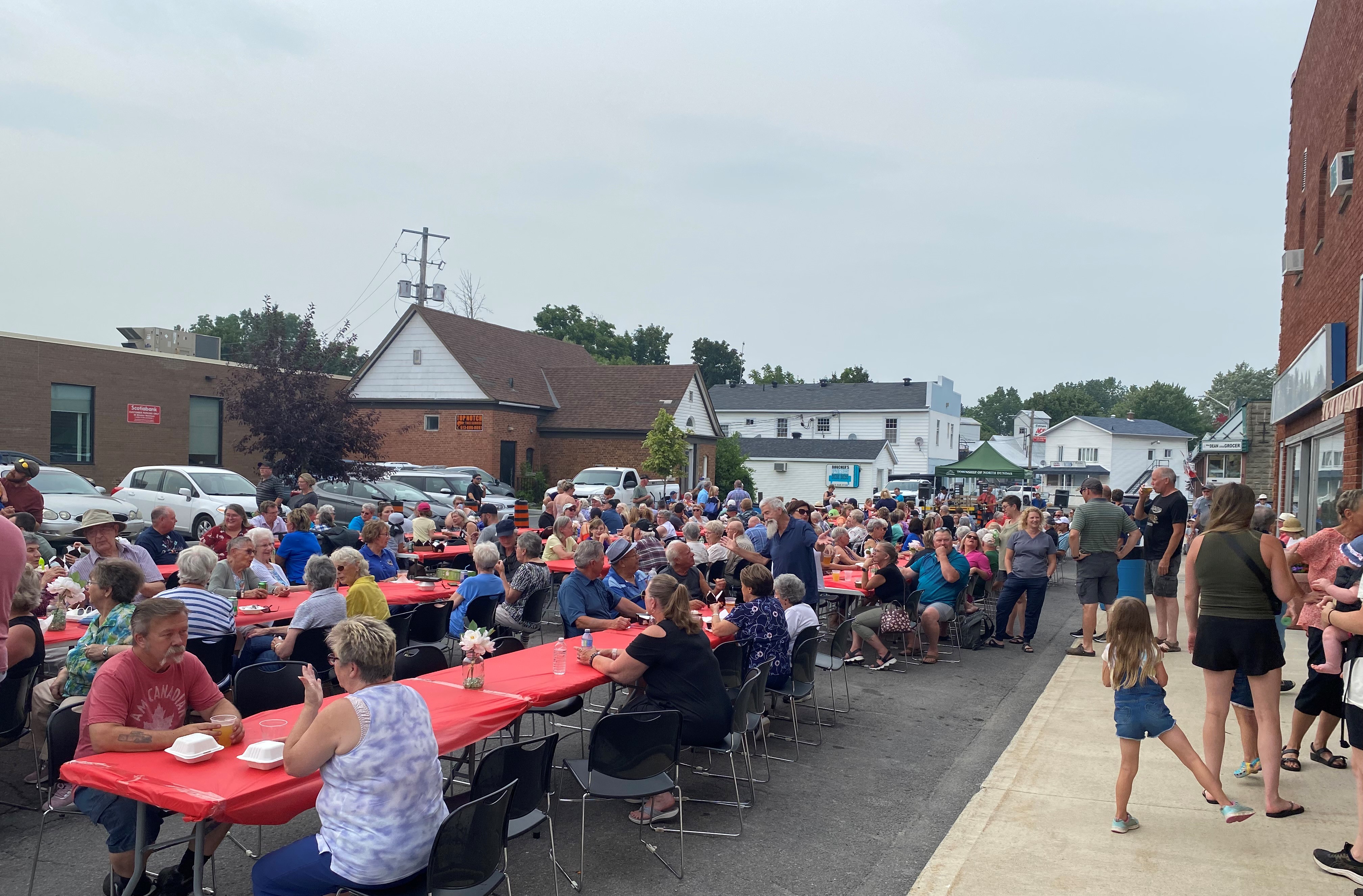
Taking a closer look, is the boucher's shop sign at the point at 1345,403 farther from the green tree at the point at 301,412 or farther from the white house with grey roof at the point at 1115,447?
the white house with grey roof at the point at 1115,447

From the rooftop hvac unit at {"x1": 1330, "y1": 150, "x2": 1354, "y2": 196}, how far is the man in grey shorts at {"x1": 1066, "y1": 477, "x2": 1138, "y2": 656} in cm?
400

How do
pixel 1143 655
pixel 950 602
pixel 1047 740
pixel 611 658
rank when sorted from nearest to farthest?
pixel 1143 655 → pixel 611 658 → pixel 1047 740 → pixel 950 602

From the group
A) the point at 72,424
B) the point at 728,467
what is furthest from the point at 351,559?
the point at 728,467

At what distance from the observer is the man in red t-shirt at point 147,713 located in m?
3.63

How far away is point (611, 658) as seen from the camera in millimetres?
5344

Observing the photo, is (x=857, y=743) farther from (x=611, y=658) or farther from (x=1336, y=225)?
(x=1336, y=225)

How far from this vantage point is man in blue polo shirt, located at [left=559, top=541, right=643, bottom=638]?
7016mm

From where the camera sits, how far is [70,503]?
15125 mm

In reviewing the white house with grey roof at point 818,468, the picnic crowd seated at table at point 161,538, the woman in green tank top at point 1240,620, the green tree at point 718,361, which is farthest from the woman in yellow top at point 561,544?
the green tree at point 718,361

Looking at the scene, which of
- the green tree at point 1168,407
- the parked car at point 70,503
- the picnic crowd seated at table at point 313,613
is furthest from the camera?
the green tree at point 1168,407

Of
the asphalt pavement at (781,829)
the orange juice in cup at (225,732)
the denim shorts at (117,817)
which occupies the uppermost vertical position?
the orange juice in cup at (225,732)

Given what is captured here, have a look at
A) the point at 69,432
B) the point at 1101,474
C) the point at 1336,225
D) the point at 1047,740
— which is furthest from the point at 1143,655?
the point at 1101,474

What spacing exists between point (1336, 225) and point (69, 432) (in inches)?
1060

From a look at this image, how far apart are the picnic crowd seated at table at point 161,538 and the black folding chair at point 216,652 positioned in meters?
3.56
